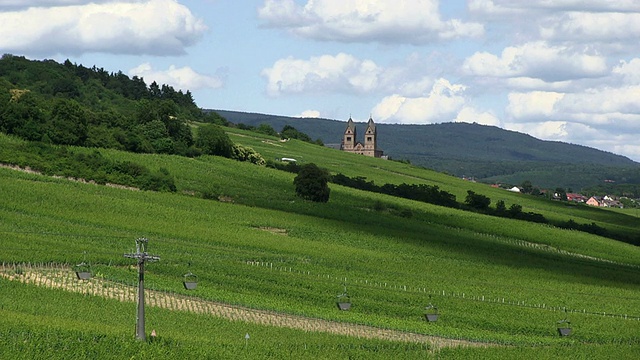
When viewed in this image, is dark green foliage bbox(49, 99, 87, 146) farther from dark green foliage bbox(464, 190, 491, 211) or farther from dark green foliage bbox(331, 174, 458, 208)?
dark green foliage bbox(464, 190, 491, 211)

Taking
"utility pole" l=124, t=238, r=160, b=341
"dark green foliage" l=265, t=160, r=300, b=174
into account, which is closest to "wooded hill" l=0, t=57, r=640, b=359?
"utility pole" l=124, t=238, r=160, b=341

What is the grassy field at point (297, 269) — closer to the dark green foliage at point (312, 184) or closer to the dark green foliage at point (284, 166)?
the dark green foliage at point (312, 184)

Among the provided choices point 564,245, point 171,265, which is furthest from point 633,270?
point 171,265

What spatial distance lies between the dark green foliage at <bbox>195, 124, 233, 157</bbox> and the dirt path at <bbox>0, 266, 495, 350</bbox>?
91329mm

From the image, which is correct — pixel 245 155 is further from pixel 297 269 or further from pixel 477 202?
pixel 297 269

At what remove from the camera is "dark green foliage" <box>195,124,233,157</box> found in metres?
169

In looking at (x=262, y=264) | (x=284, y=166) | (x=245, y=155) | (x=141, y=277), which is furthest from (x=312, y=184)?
(x=141, y=277)

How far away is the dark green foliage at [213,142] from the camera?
16862cm

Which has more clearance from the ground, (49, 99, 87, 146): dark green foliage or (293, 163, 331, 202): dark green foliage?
(49, 99, 87, 146): dark green foliage

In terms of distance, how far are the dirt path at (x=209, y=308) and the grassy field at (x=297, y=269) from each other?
97 cm

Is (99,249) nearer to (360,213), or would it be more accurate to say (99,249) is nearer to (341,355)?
(341,355)

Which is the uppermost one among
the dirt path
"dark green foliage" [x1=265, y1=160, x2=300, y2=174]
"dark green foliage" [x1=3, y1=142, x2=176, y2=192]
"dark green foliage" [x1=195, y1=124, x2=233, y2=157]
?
"dark green foliage" [x1=195, y1=124, x2=233, y2=157]

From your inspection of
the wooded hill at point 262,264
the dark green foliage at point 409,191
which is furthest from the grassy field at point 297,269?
the dark green foliage at point 409,191

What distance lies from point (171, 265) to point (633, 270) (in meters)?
59.1
